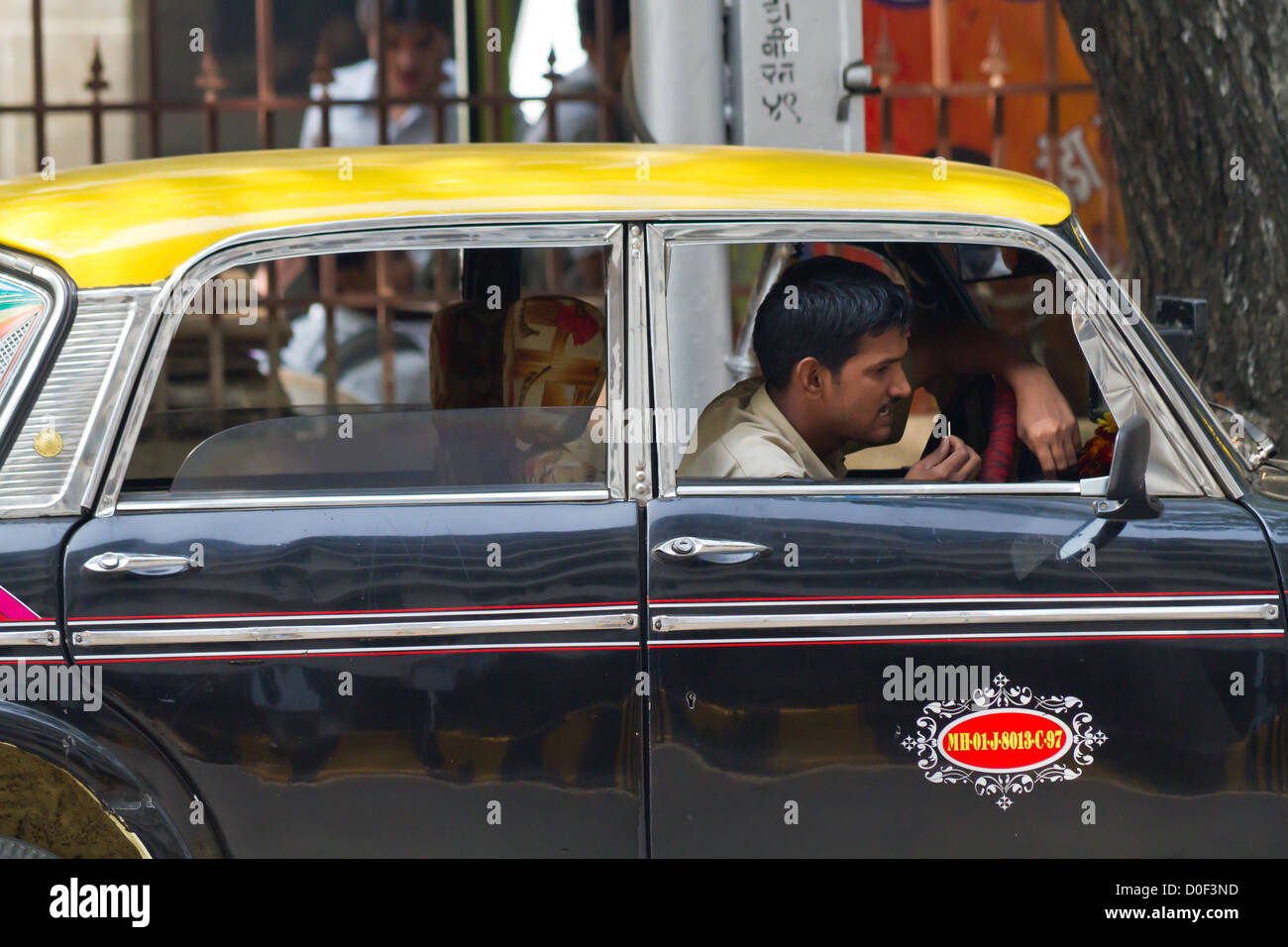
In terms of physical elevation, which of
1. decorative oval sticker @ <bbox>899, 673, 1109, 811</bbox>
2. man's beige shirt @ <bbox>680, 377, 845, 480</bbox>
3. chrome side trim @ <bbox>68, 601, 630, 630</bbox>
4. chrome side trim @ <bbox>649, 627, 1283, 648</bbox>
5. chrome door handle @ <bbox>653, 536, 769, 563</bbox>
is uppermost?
man's beige shirt @ <bbox>680, 377, 845, 480</bbox>

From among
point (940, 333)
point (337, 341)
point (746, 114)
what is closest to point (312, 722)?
point (940, 333)

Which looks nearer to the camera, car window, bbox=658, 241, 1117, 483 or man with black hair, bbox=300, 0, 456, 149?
car window, bbox=658, 241, 1117, 483

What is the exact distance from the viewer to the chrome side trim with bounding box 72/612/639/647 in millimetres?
2348

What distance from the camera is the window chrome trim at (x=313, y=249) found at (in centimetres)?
239

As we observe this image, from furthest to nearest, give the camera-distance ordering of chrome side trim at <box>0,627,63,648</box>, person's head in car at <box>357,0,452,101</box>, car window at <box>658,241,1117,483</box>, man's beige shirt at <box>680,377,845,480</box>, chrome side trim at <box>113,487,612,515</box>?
person's head in car at <box>357,0,452,101</box>
car window at <box>658,241,1117,483</box>
man's beige shirt at <box>680,377,845,480</box>
chrome side trim at <box>113,487,612,515</box>
chrome side trim at <box>0,627,63,648</box>

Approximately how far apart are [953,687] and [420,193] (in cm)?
131

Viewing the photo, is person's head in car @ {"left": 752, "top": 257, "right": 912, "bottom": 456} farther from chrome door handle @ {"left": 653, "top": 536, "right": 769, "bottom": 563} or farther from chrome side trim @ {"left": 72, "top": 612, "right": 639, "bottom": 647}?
chrome side trim @ {"left": 72, "top": 612, "right": 639, "bottom": 647}

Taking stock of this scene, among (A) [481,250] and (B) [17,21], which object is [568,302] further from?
(B) [17,21]

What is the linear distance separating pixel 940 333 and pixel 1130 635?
1.04m

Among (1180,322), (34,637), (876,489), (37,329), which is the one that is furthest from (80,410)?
(1180,322)

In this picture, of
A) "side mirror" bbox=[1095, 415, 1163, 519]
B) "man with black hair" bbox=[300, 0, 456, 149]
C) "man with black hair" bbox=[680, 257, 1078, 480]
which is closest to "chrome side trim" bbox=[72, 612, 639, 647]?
"man with black hair" bbox=[680, 257, 1078, 480]

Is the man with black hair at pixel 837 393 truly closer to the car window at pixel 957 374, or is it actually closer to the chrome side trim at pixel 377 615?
the car window at pixel 957 374
